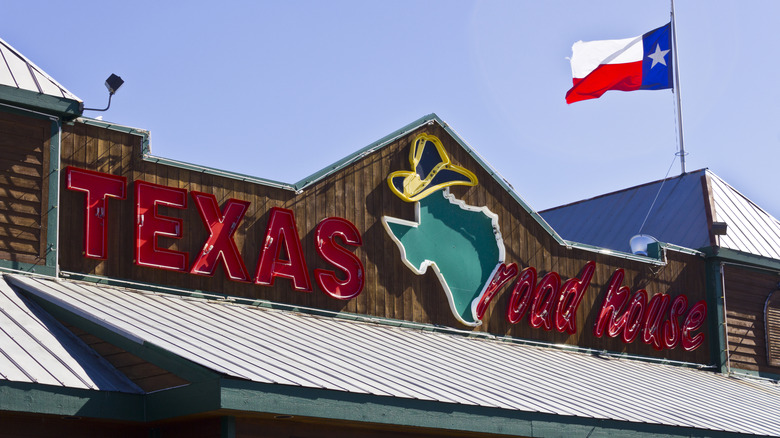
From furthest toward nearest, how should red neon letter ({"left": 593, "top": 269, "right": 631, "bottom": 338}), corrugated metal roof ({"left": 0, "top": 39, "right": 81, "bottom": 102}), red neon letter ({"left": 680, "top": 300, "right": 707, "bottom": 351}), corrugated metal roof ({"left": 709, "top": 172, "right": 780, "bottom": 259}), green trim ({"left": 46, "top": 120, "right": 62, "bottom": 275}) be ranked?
1. corrugated metal roof ({"left": 709, "top": 172, "right": 780, "bottom": 259})
2. red neon letter ({"left": 680, "top": 300, "right": 707, "bottom": 351})
3. red neon letter ({"left": 593, "top": 269, "right": 631, "bottom": 338})
4. corrugated metal roof ({"left": 0, "top": 39, "right": 81, "bottom": 102})
5. green trim ({"left": 46, "top": 120, "right": 62, "bottom": 275})

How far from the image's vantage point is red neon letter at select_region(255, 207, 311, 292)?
16.8 m

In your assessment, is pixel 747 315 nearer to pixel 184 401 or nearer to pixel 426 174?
pixel 426 174

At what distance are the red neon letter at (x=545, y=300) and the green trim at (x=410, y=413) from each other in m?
5.57

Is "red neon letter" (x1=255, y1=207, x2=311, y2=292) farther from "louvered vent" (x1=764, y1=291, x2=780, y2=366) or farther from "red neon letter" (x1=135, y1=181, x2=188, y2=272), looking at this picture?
"louvered vent" (x1=764, y1=291, x2=780, y2=366)

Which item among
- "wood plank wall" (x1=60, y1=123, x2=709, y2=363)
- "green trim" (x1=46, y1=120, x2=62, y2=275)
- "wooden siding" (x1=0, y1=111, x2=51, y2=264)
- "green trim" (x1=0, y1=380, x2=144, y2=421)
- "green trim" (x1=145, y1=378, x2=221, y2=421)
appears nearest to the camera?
"green trim" (x1=0, y1=380, x2=144, y2=421)

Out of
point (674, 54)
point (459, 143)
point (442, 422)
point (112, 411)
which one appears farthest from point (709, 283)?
point (112, 411)

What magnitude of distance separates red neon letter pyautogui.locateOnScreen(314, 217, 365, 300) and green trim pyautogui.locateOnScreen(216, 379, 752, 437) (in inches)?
193

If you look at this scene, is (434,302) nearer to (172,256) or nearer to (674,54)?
(172,256)

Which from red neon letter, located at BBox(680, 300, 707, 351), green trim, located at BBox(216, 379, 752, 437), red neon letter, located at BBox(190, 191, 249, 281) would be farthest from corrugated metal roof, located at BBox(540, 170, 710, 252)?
red neon letter, located at BBox(190, 191, 249, 281)

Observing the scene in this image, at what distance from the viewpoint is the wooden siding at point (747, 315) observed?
80.3 ft

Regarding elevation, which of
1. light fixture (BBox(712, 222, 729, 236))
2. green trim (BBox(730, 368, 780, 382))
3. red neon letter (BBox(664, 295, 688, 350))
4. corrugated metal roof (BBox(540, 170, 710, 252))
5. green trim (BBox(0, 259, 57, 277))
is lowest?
green trim (BBox(730, 368, 780, 382))

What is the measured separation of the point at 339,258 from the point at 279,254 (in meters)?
1.25

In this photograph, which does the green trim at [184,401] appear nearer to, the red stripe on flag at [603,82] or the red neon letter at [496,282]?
the red neon letter at [496,282]

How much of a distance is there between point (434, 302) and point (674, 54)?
11.6m
